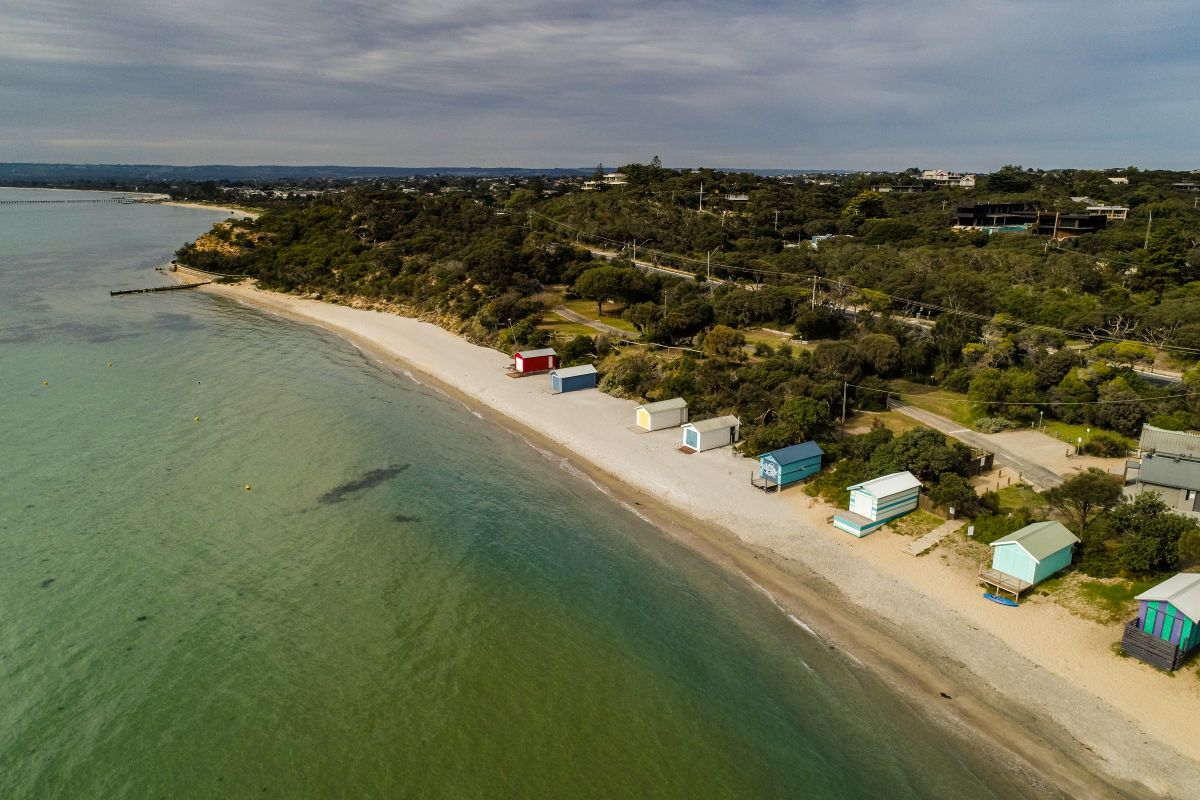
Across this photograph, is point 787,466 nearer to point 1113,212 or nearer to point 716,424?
point 716,424

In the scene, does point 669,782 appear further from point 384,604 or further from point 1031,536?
point 1031,536

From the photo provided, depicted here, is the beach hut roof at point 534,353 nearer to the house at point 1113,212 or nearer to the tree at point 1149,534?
the tree at point 1149,534

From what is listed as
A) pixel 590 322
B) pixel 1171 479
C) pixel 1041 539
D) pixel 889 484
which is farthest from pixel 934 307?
pixel 1041 539

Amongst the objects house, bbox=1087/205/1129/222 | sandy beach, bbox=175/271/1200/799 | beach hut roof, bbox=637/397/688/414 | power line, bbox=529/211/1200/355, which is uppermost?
house, bbox=1087/205/1129/222

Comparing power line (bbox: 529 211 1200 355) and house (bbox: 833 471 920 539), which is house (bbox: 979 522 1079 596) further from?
power line (bbox: 529 211 1200 355)

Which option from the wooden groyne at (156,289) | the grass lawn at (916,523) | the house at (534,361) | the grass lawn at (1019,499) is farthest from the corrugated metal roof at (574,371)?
the wooden groyne at (156,289)

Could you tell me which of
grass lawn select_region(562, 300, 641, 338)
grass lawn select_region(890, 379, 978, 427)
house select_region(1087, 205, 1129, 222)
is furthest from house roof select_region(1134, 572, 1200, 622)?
house select_region(1087, 205, 1129, 222)
